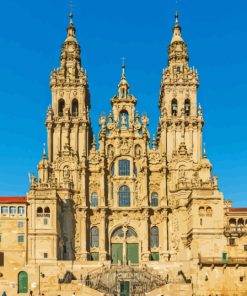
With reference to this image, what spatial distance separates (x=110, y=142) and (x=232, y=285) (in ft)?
105

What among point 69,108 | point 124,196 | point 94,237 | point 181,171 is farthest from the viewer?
point 69,108

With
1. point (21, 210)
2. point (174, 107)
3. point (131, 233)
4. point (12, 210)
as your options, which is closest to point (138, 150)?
point (174, 107)

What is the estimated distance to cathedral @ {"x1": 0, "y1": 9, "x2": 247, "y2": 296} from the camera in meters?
86.2

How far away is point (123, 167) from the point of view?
102812mm

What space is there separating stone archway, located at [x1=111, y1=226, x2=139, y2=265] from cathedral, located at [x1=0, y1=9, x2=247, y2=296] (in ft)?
0.53

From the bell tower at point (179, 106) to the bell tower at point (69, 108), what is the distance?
13.1m

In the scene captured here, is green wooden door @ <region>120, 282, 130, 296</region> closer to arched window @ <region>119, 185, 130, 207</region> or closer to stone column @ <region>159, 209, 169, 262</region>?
stone column @ <region>159, 209, 169, 262</region>

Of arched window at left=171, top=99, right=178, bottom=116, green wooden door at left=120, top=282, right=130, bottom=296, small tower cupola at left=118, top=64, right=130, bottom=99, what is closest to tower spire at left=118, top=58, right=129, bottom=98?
small tower cupola at left=118, top=64, right=130, bottom=99

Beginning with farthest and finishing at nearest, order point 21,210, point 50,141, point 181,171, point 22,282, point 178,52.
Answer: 1. point 178,52
2. point 50,141
3. point 181,171
4. point 21,210
5. point 22,282

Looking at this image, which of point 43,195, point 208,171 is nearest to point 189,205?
point 208,171

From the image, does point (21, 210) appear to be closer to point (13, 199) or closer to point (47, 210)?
point (13, 199)

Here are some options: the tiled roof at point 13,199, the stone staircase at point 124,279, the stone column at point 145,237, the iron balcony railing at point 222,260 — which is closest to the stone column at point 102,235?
the stone column at point 145,237

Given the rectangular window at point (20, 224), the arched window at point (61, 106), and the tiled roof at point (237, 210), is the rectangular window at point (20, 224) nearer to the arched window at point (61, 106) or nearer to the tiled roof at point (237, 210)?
the arched window at point (61, 106)

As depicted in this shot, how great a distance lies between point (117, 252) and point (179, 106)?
26167 millimetres
